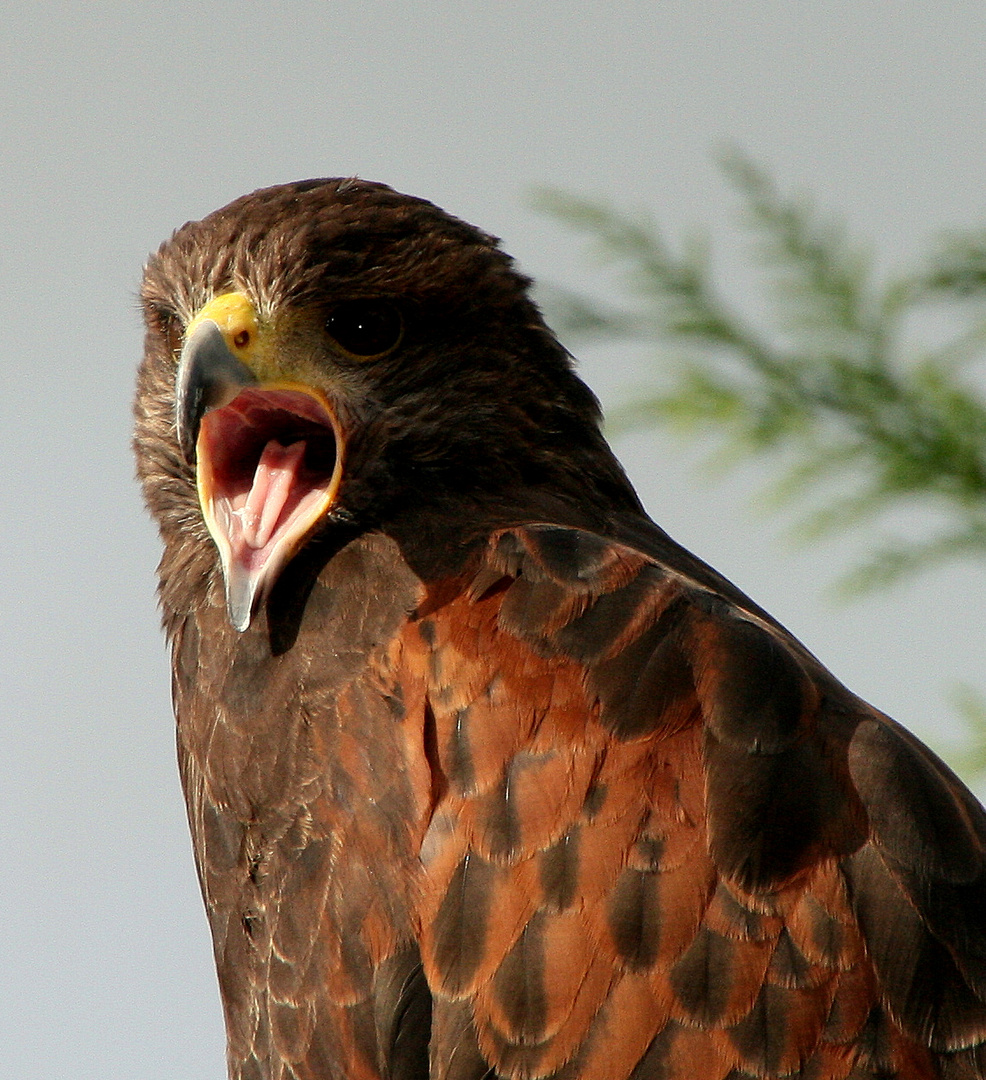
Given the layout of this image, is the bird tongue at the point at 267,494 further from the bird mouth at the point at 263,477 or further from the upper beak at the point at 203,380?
the upper beak at the point at 203,380

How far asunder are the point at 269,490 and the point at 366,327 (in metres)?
0.40

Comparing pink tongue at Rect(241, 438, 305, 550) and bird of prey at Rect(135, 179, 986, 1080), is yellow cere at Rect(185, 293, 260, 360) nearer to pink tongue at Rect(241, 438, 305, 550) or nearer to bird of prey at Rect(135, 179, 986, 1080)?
bird of prey at Rect(135, 179, 986, 1080)

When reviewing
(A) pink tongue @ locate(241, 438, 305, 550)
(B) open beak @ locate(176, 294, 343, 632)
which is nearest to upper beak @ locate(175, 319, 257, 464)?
(B) open beak @ locate(176, 294, 343, 632)

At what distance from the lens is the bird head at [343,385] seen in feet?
11.0

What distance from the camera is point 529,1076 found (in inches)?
111

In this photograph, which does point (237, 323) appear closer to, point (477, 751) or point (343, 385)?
point (343, 385)

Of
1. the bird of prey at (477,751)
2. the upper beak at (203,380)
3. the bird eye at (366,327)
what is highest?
the bird eye at (366,327)

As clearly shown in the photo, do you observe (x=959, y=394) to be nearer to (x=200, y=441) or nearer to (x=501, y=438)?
(x=501, y=438)

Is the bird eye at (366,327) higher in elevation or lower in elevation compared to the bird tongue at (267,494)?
higher

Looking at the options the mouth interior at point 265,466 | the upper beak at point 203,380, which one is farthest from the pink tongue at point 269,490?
the upper beak at point 203,380

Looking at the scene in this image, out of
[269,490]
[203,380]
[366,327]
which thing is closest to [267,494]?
[269,490]

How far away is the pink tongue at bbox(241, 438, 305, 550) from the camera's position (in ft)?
10.8

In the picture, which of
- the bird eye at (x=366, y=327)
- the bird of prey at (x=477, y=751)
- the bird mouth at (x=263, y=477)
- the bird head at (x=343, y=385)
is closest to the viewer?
the bird of prey at (x=477, y=751)

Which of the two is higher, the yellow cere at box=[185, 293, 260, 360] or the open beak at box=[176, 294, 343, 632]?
the yellow cere at box=[185, 293, 260, 360]
